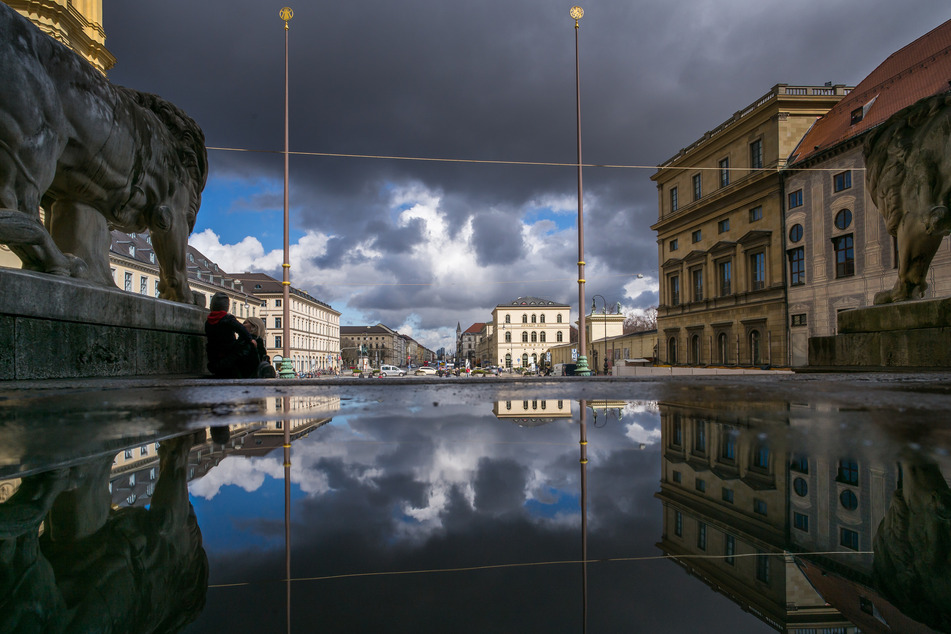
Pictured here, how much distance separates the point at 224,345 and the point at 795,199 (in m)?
31.8

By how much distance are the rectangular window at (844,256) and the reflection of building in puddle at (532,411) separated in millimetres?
28207

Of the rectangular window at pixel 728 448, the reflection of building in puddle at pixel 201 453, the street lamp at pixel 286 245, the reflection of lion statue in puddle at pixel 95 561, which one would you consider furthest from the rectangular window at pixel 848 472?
the street lamp at pixel 286 245

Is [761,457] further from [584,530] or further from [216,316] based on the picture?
[216,316]

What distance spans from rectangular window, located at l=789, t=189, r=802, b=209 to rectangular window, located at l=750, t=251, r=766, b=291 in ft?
10.9

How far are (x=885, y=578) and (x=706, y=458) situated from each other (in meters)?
0.71

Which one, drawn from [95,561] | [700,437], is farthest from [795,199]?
[95,561]

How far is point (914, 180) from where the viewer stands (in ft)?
18.5

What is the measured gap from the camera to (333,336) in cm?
10244

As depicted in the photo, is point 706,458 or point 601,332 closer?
point 706,458

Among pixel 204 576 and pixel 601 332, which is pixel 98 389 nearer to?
pixel 204 576

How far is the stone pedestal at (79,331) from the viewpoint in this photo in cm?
321

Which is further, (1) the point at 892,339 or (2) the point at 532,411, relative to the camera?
(1) the point at 892,339

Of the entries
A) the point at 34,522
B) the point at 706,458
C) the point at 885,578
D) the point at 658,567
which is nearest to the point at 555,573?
the point at 658,567

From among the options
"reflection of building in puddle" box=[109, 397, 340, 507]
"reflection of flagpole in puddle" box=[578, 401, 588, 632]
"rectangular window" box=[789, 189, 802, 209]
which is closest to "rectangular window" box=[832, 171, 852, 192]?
"rectangular window" box=[789, 189, 802, 209]
